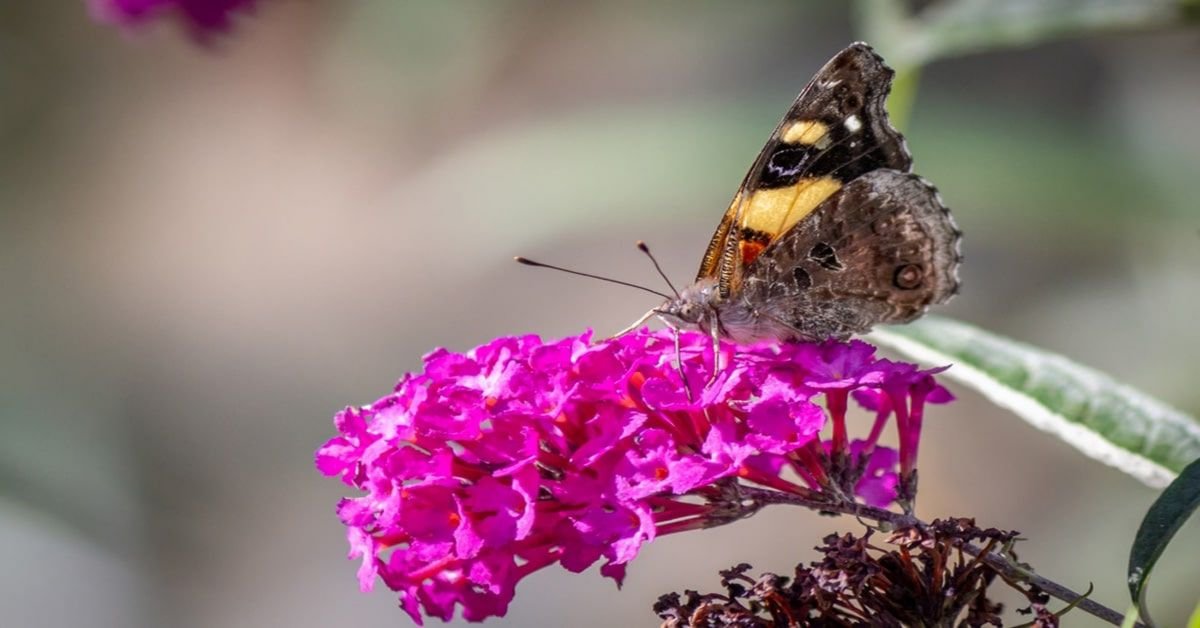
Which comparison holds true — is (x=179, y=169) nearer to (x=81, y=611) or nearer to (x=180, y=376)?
(x=180, y=376)

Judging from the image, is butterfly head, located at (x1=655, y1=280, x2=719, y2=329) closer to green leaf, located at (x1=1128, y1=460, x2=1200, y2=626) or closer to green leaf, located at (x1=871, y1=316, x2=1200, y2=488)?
green leaf, located at (x1=871, y1=316, x2=1200, y2=488)

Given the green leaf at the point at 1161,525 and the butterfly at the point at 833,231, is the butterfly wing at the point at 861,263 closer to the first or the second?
the butterfly at the point at 833,231

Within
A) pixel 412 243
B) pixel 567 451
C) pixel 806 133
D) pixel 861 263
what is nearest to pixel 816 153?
pixel 806 133

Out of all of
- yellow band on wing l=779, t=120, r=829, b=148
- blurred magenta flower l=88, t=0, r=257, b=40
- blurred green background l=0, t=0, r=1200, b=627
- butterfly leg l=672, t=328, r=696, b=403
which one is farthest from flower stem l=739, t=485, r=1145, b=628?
blurred magenta flower l=88, t=0, r=257, b=40

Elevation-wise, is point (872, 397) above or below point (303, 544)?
below

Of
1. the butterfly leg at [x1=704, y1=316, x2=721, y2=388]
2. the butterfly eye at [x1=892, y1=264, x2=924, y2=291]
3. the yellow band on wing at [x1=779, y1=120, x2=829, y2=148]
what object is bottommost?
the butterfly leg at [x1=704, y1=316, x2=721, y2=388]

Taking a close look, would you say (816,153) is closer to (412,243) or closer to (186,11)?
(186,11)

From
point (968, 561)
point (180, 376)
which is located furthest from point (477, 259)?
point (180, 376)
